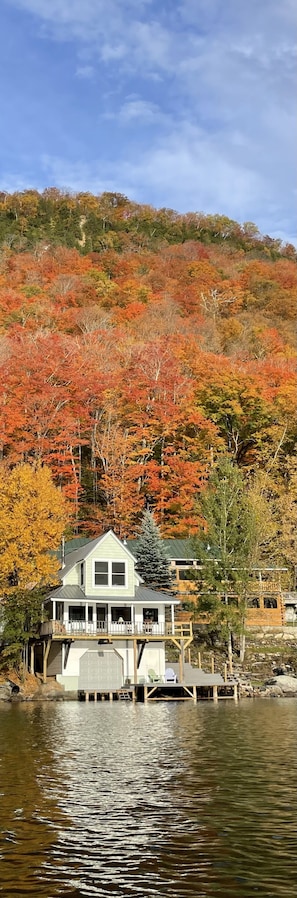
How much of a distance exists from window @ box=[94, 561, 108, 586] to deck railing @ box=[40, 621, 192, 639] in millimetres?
2117

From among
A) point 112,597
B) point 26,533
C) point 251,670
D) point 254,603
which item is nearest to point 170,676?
point 112,597

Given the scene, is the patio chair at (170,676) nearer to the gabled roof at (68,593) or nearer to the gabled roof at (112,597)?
the gabled roof at (112,597)

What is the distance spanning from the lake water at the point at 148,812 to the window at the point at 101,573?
17.6 metres

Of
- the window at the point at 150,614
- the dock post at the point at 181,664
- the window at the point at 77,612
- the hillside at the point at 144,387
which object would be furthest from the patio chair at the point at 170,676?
the hillside at the point at 144,387

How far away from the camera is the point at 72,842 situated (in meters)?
12.1

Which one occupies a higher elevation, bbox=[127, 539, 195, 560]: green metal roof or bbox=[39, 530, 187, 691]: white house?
bbox=[127, 539, 195, 560]: green metal roof

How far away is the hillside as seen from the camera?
2270 inches

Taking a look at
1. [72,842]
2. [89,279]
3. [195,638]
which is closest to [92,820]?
[72,842]

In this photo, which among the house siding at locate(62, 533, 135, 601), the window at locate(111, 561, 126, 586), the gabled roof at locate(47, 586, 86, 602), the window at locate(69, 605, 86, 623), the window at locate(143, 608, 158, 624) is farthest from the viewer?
the window at locate(143, 608, 158, 624)

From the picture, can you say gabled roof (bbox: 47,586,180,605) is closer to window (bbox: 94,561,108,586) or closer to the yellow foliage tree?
window (bbox: 94,561,108,586)

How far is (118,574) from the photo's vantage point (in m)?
44.8

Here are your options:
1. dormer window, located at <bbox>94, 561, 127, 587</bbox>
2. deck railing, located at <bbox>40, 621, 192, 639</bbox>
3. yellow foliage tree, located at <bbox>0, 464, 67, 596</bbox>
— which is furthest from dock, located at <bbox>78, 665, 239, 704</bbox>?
yellow foliage tree, located at <bbox>0, 464, 67, 596</bbox>

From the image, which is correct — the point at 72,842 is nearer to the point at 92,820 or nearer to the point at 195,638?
the point at 92,820

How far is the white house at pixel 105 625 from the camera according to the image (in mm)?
42594
